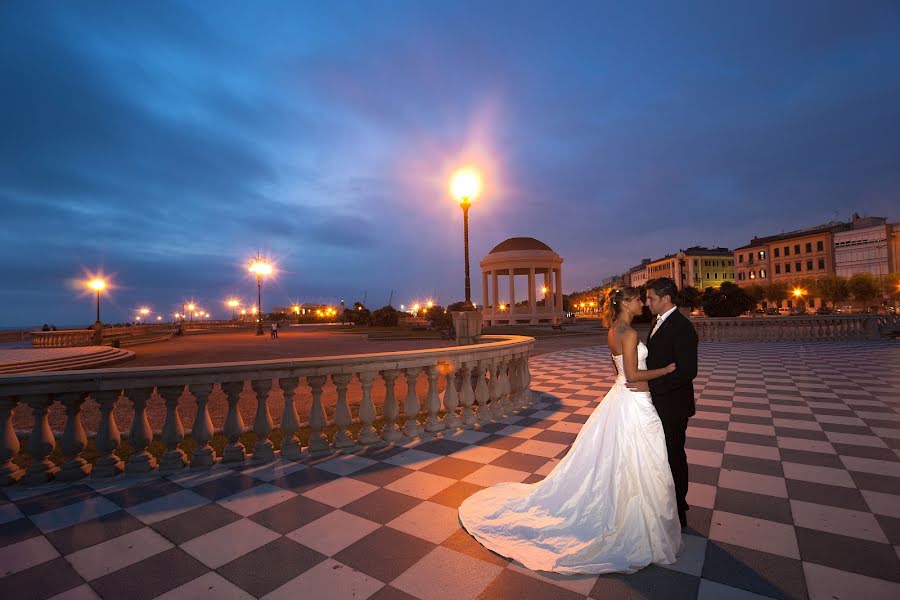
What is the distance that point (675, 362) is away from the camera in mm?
3182

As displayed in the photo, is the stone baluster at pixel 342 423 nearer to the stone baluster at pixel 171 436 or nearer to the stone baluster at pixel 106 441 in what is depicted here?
the stone baluster at pixel 171 436

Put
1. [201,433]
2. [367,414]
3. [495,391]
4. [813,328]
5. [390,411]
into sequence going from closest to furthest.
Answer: [201,433] → [367,414] → [390,411] → [495,391] → [813,328]

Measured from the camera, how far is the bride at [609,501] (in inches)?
114

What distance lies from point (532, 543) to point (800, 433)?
5.30 metres

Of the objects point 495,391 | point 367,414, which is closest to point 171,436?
point 367,414

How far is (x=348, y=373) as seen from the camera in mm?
5312

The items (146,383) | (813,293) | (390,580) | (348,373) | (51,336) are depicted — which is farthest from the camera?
(813,293)

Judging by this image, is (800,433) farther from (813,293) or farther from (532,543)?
(813,293)

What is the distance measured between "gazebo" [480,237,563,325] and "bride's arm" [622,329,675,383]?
3847cm

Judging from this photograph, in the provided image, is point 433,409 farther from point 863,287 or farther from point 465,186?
point 863,287

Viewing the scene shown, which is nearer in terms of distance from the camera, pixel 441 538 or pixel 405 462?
pixel 441 538

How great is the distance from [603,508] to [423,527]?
58.9 inches

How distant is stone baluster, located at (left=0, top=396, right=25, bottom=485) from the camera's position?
4270 mm

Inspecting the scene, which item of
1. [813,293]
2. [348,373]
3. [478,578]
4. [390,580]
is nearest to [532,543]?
[478,578]
